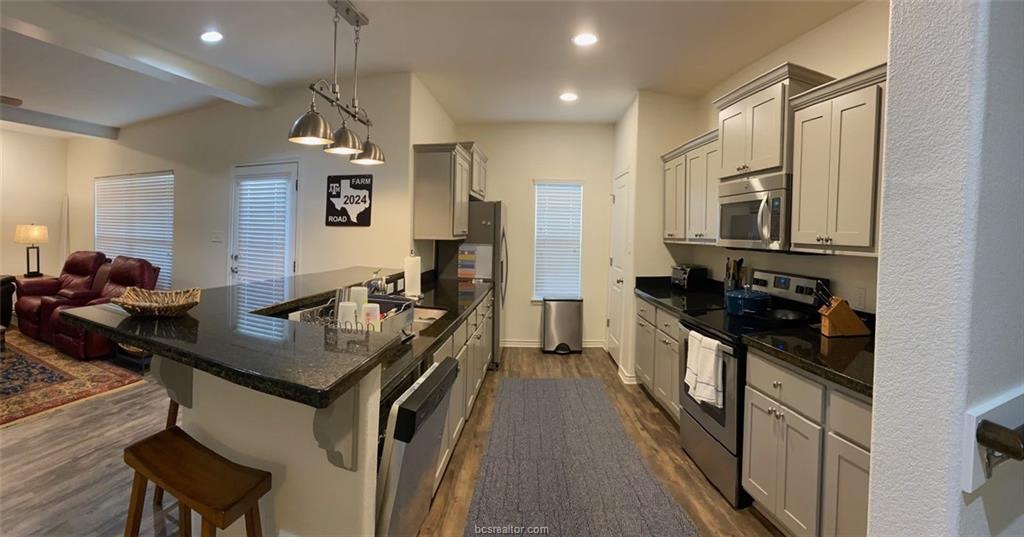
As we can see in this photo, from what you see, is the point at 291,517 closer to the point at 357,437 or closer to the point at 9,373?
the point at 357,437

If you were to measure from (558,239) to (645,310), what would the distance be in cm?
192

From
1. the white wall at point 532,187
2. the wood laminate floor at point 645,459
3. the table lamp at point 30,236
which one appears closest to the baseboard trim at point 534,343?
the white wall at point 532,187

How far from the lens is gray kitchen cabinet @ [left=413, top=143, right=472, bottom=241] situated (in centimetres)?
378

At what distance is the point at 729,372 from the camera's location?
7.48ft

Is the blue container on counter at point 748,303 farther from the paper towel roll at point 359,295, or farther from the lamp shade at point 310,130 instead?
the lamp shade at point 310,130

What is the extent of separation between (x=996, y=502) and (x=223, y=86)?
490 centimetres

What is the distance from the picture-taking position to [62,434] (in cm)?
294

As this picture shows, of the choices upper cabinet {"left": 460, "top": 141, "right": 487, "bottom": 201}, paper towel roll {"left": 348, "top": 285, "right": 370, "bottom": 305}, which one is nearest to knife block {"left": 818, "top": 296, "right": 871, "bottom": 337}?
paper towel roll {"left": 348, "top": 285, "right": 370, "bottom": 305}

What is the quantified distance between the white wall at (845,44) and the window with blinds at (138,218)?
21.6ft

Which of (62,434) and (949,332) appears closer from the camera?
(949,332)

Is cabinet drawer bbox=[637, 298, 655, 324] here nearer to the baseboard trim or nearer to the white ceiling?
the baseboard trim

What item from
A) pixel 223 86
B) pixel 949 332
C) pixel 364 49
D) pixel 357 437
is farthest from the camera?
pixel 223 86

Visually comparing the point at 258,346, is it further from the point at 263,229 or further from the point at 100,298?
the point at 100,298

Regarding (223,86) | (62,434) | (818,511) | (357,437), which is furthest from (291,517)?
(223,86)
